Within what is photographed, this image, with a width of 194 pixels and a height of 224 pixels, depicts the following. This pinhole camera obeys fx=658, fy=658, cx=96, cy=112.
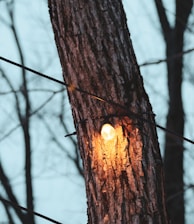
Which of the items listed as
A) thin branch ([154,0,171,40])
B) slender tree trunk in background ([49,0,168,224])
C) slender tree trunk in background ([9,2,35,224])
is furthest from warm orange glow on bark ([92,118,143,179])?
thin branch ([154,0,171,40])

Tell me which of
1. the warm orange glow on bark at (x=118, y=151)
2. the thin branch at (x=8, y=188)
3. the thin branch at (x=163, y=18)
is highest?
the thin branch at (x=163, y=18)

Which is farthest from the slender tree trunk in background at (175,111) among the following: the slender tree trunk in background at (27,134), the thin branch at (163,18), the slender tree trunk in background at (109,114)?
the slender tree trunk in background at (109,114)

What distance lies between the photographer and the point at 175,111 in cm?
684

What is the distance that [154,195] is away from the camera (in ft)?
8.09

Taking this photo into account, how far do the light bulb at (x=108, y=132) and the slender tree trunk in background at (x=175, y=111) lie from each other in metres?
3.81

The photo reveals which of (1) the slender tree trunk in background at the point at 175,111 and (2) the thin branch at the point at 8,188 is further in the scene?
(2) the thin branch at the point at 8,188

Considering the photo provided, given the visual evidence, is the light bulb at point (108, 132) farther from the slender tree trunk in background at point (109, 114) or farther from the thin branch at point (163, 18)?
the thin branch at point (163, 18)

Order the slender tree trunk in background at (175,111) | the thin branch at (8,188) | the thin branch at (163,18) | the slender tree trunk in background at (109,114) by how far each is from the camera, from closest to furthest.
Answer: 1. the slender tree trunk in background at (109,114)
2. the slender tree trunk in background at (175,111)
3. the thin branch at (8,188)
4. the thin branch at (163,18)

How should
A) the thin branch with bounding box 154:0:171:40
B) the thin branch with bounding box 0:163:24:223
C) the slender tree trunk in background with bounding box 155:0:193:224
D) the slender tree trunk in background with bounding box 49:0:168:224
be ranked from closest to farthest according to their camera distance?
the slender tree trunk in background with bounding box 49:0:168:224
the slender tree trunk in background with bounding box 155:0:193:224
the thin branch with bounding box 0:163:24:223
the thin branch with bounding box 154:0:171:40

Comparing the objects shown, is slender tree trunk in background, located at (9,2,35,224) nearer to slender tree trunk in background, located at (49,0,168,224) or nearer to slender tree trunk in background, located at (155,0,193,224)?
slender tree trunk in background, located at (155,0,193,224)

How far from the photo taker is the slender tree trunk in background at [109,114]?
2441 mm

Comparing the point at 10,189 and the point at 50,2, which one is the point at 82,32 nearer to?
the point at 50,2

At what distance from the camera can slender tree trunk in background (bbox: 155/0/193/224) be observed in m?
6.45

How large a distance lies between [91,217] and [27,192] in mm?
4433
